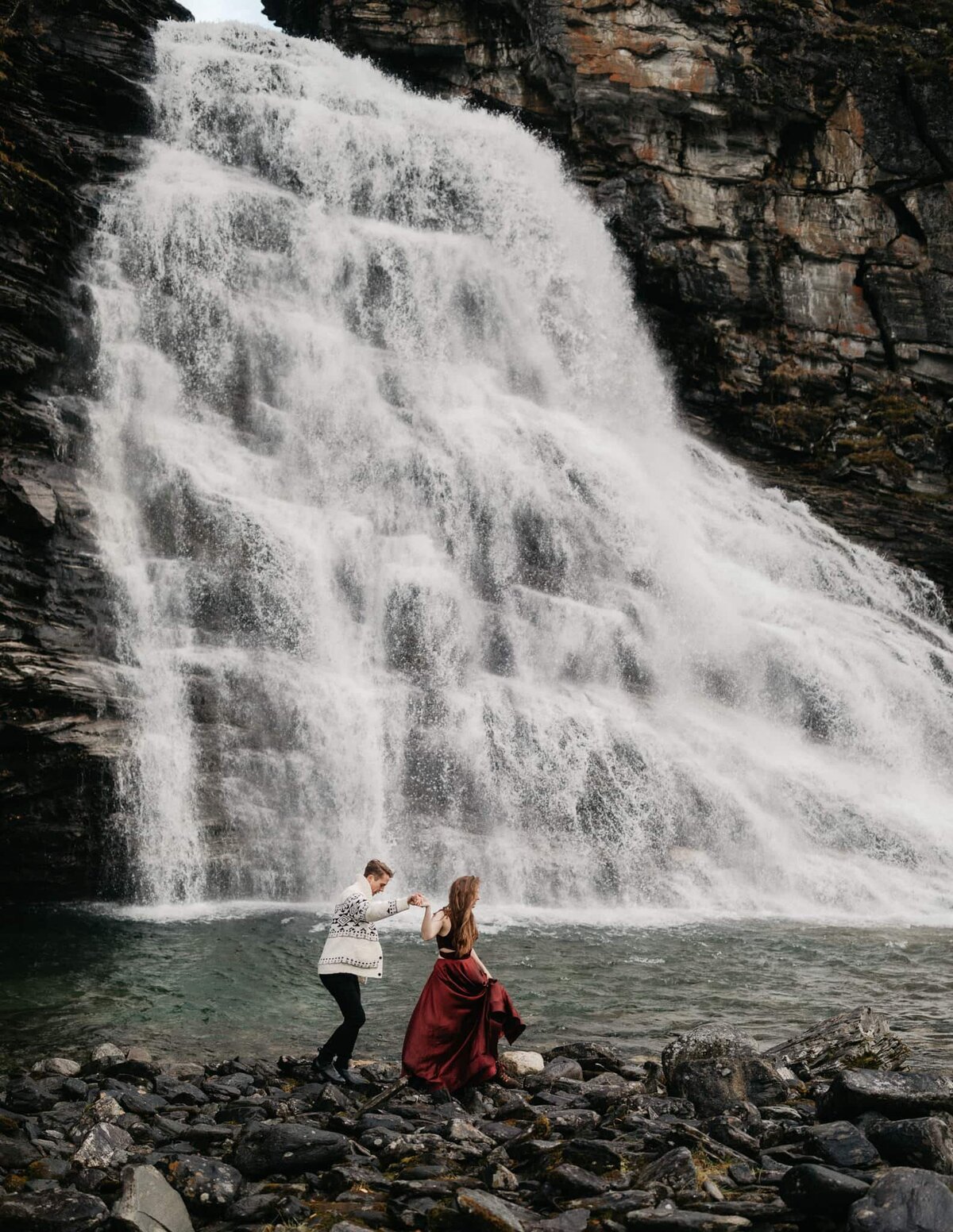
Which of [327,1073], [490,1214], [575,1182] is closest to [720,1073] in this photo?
[575,1182]

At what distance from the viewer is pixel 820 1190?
17.5ft

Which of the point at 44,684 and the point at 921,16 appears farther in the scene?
the point at 921,16

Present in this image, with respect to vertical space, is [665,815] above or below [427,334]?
below

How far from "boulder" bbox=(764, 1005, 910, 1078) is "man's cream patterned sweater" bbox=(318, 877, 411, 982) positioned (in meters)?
3.24

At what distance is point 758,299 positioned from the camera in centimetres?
3409

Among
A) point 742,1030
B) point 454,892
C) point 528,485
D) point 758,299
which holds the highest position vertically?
point 758,299

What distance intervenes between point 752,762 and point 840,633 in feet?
20.1

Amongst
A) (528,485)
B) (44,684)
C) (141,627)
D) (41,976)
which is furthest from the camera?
(528,485)

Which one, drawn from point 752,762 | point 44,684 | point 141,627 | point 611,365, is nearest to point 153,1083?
point 44,684

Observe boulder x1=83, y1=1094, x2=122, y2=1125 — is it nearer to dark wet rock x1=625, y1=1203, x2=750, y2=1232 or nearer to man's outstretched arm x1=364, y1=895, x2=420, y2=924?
man's outstretched arm x1=364, y1=895, x2=420, y2=924

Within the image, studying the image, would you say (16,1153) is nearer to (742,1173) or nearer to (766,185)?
(742,1173)

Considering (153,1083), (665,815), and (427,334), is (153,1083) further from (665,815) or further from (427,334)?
(427,334)

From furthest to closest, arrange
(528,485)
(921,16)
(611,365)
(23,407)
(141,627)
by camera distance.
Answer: (921,16) < (611,365) < (528,485) < (23,407) < (141,627)

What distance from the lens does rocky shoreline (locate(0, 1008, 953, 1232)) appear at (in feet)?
18.0
